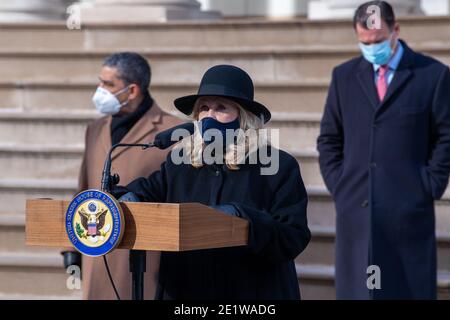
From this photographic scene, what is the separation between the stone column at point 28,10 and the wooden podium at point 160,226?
7360 millimetres

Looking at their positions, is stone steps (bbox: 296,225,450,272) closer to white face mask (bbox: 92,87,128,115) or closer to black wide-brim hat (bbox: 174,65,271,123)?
white face mask (bbox: 92,87,128,115)

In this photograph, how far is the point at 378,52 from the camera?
7508mm

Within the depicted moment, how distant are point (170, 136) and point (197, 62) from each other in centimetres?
560

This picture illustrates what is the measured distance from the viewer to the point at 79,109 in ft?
33.8

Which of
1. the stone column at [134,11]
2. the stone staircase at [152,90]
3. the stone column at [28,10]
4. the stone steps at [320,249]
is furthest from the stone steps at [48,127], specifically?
the stone column at [28,10]

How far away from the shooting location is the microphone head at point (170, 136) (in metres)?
4.79

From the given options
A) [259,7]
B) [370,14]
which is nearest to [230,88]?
[370,14]

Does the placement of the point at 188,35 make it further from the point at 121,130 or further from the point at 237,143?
the point at 237,143

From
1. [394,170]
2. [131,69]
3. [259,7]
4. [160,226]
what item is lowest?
[394,170]

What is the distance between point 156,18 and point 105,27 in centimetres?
54

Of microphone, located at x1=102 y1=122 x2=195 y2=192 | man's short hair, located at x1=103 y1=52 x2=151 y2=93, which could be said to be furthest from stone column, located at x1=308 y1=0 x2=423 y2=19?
microphone, located at x1=102 y1=122 x2=195 y2=192

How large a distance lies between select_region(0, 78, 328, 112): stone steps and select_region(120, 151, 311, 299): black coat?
474 centimetres

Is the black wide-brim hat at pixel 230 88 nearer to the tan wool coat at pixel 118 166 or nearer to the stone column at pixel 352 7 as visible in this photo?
the tan wool coat at pixel 118 166

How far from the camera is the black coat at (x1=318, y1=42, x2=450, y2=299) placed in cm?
744
